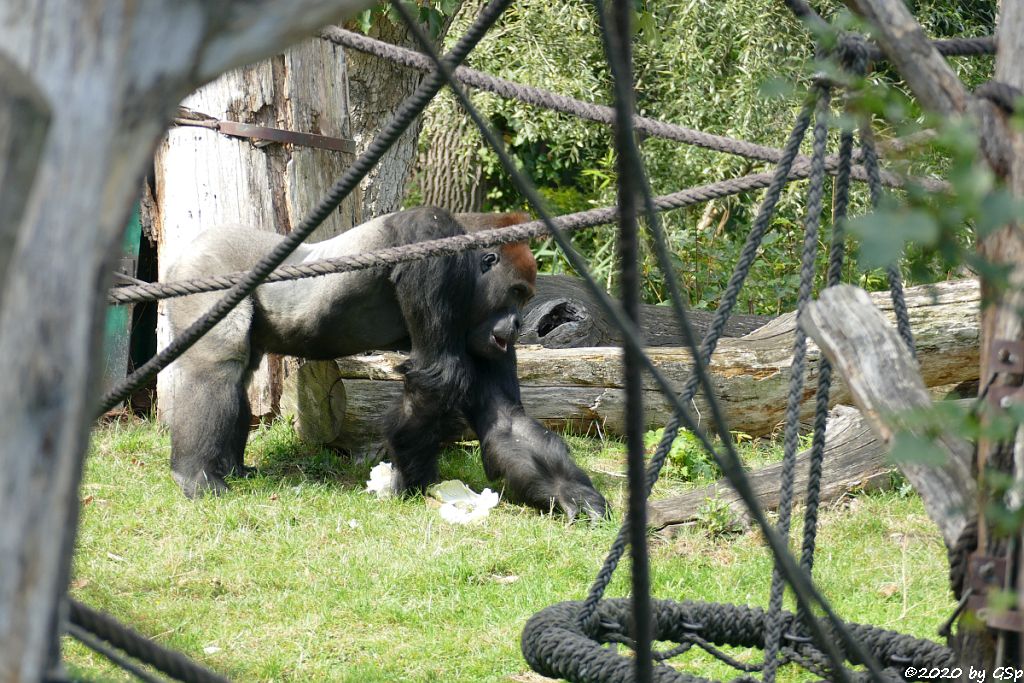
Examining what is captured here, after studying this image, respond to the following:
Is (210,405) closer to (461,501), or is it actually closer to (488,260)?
(461,501)

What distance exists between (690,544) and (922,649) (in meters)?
1.64

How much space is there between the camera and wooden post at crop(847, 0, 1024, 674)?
1.31 meters

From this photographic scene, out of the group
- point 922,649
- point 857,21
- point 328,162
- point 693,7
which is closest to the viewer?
point 857,21

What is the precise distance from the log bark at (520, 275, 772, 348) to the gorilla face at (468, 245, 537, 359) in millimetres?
1427

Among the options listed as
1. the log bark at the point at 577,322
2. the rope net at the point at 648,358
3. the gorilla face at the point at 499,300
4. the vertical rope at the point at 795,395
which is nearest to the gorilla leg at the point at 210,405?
the gorilla face at the point at 499,300

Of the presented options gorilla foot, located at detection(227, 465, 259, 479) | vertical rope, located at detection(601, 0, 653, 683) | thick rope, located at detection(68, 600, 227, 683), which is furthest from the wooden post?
gorilla foot, located at detection(227, 465, 259, 479)

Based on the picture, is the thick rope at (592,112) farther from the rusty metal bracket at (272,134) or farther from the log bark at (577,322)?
the log bark at (577,322)

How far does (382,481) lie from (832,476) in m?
1.77

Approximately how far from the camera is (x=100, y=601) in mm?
3066

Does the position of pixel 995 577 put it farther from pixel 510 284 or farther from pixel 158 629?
pixel 510 284

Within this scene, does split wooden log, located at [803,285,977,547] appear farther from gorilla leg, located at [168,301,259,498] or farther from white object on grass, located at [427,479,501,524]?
gorilla leg, located at [168,301,259,498]

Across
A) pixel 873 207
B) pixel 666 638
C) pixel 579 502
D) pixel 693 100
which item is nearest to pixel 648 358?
pixel 873 207

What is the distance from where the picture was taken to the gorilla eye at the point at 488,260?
14.9 ft

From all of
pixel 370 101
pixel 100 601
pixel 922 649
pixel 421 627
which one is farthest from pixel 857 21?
pixel 370 101
